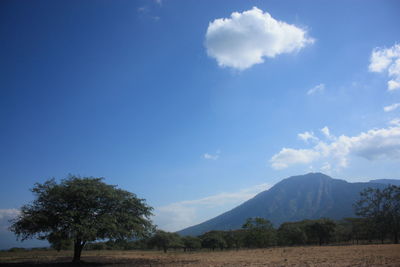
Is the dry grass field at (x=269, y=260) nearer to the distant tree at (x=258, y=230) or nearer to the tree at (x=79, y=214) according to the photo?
the tree at (x=79, y=214)

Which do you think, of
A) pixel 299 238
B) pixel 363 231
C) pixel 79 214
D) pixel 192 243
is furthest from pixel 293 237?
pixel 79 214

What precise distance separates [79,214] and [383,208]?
73.8 meters

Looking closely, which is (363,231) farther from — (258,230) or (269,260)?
(269,260)

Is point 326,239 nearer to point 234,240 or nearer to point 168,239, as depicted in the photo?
point 234,240

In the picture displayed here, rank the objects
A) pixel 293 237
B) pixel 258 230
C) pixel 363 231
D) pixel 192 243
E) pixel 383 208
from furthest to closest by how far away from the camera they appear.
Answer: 1. pixel 192 243
2. pixel 293 237
3. pixel 363 231
4. pixel 383 208
5. pixel 258 230

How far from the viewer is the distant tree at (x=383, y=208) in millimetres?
63125

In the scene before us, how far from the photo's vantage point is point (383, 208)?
6475cm

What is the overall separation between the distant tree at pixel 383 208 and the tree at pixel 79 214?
61866 mm

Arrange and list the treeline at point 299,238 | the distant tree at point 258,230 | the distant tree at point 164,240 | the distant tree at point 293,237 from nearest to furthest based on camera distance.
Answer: the distant tree at point 258,230
the treeline at point 299,238
the distant tree at point 164,240
the distant tree at point 293,237

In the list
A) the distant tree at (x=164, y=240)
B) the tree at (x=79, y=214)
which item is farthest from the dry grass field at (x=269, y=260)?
the distant tree at (x=164, y=240)

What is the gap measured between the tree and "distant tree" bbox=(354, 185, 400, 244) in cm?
6187

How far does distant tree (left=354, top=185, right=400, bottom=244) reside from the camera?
63125 mm

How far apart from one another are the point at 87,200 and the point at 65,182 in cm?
360

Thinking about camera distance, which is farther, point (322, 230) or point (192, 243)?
point (192, 243)
